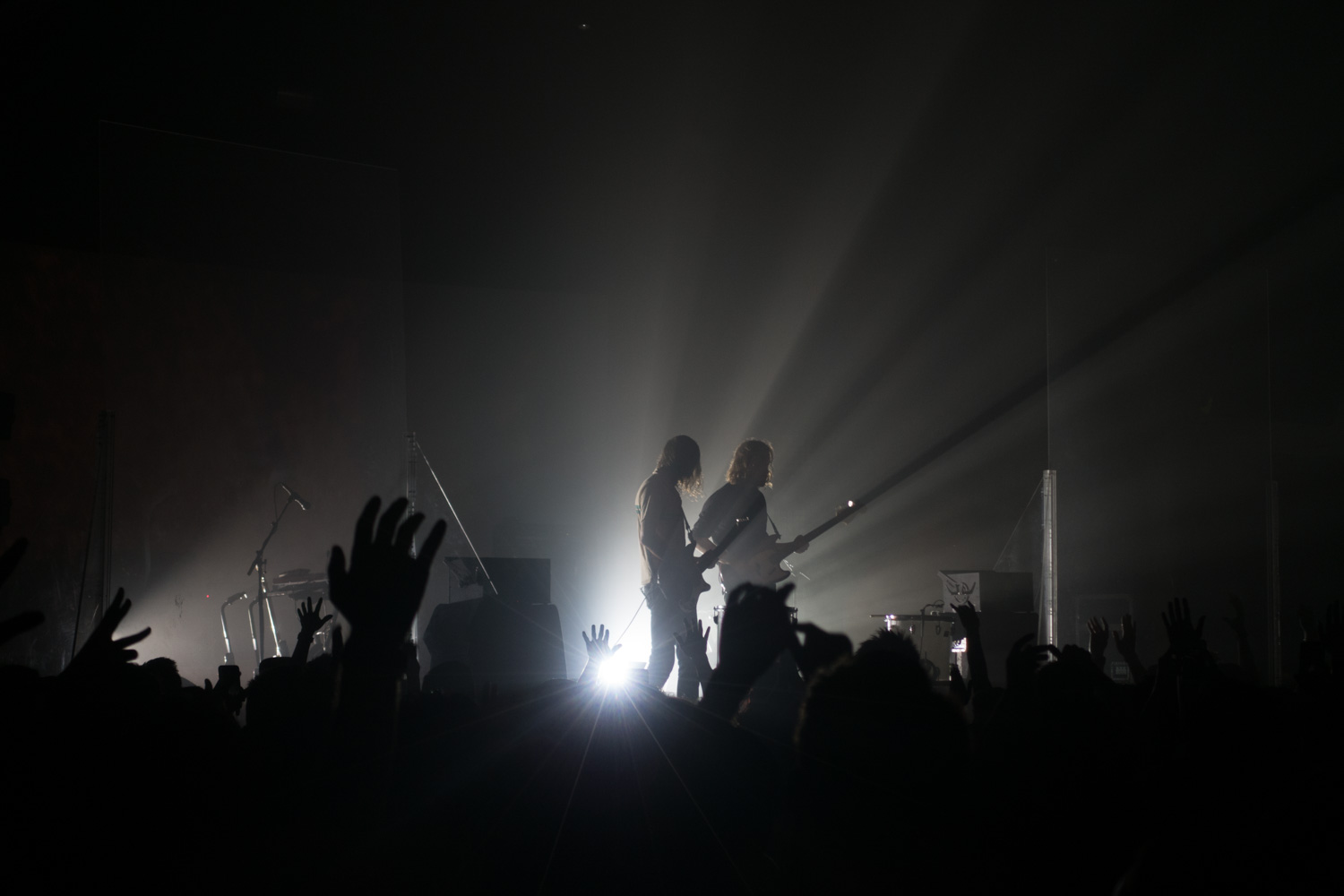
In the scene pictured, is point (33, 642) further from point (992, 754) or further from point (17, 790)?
point (992, 754)

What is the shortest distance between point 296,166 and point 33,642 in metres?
2.91

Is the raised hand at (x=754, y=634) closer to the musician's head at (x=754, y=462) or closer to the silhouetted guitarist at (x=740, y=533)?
the silhouetted guitarist at (x=740, y=533)

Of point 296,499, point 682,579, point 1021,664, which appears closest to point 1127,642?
point 1021,664

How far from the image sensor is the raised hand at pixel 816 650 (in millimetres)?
1637

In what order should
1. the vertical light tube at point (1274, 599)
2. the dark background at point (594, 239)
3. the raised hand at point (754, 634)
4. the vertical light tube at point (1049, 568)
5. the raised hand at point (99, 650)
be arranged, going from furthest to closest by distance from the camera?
the vertical light tube at point (1049, 568) < the vertical light tube at point (1274, 599) < the dark background at point (594, 239) < the raised hand at point (754, 634) < the raised hand at point (99, 650)

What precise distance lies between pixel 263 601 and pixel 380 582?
3826 mm

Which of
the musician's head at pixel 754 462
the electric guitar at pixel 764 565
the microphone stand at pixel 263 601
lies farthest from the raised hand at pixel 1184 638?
the microphone stand at pixel 263 601

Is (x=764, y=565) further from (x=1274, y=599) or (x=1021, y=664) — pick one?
(x=1274, y=599)

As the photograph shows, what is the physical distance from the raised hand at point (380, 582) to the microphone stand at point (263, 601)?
3.69m

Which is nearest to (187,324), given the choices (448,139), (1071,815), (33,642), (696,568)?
(33,642)

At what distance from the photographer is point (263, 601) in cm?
450

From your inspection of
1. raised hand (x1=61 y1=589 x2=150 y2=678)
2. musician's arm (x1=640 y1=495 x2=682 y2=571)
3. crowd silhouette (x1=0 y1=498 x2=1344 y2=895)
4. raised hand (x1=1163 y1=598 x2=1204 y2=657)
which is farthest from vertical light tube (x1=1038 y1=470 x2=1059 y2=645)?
raised hand (x1=61 y1=589 x2=150 y2=678)

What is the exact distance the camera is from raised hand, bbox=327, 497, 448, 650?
116 centimetres

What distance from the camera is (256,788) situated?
120cm
